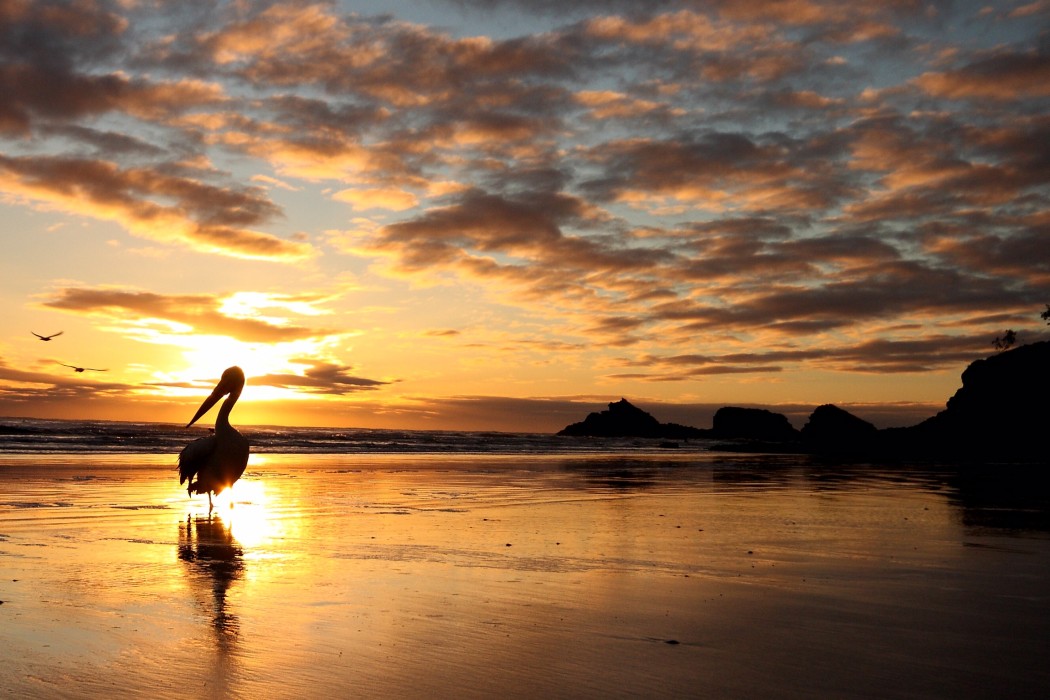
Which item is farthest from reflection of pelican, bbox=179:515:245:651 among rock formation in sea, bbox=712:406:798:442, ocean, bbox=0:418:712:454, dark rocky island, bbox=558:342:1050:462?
rock formation in sea, bbox=712:406:798:442

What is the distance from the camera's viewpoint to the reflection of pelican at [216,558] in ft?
17.7

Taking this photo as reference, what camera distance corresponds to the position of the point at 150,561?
771 cm

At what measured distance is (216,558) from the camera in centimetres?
803

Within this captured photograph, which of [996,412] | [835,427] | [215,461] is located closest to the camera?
[215,461]

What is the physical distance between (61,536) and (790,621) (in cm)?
735

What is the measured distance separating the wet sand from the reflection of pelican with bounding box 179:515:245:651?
33mm

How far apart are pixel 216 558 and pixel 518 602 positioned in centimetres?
339

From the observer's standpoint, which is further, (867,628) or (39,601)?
(39,601)

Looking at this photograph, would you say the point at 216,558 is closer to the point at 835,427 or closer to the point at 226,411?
the point at 226,411

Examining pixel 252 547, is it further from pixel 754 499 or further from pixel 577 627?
pixel 754 499

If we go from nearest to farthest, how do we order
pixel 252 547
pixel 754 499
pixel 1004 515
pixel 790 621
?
pixel 790 621 → pixel 252 547 → pixel 1004 515 → pixel 754 499

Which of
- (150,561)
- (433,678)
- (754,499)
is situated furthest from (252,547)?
(754,499)

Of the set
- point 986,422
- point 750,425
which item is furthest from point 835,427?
point 750,425

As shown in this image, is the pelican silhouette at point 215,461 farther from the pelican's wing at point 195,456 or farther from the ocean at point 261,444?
the ocean at point 261,444
